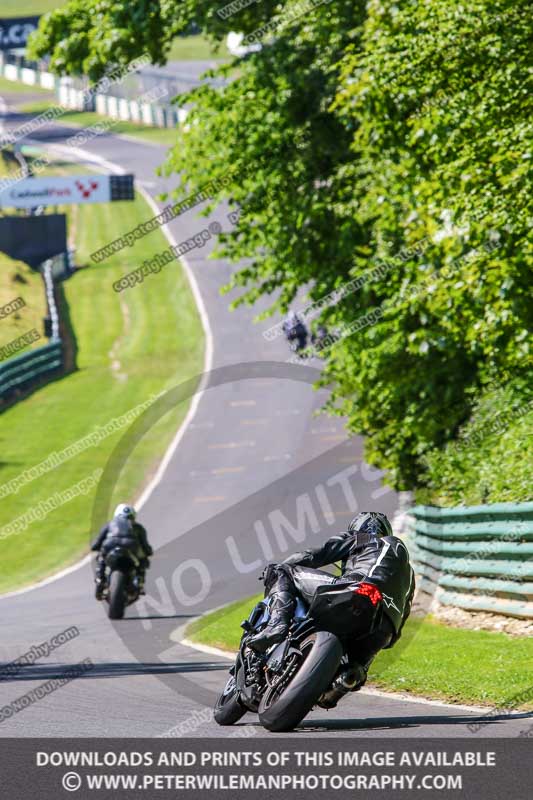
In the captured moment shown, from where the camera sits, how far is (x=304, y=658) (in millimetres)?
7129

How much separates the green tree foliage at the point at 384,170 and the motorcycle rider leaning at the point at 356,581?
6.98m

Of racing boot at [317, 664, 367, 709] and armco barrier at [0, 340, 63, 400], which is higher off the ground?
racing boot at [317, 664, 367, 709]

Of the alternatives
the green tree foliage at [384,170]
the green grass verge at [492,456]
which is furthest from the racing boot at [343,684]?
the green tree foliage at [384,170]

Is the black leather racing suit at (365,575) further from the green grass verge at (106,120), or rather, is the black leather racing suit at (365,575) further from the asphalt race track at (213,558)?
the green grass verge at (106,120)

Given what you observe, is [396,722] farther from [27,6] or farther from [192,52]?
[27,6]

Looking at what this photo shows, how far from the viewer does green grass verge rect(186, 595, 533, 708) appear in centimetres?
923

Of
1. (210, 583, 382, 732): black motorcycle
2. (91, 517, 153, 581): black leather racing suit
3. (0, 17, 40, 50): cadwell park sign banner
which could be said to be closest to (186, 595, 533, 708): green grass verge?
(210, 583, 382, 732): black motorcycle

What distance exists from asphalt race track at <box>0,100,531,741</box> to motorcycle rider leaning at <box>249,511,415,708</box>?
462 millimetres

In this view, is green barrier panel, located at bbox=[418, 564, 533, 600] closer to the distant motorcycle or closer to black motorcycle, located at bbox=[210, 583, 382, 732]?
black motorcycle, located at bbox=[210, 583, 382, 732]

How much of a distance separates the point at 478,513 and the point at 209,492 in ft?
58.2

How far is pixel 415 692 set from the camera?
965cm
